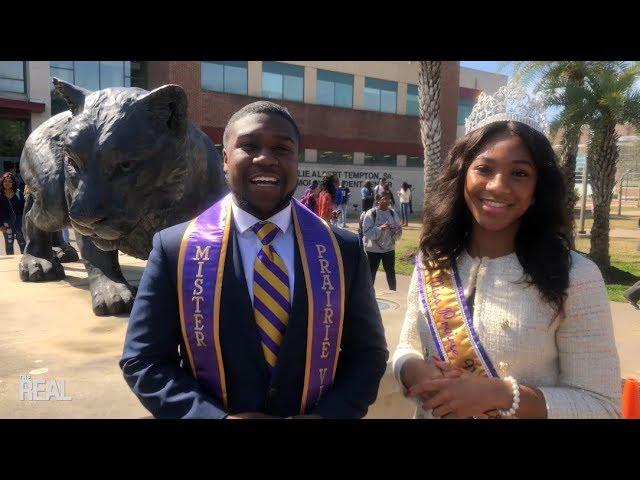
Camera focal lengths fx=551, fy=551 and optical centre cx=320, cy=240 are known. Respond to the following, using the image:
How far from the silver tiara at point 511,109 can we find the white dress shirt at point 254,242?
28.2 inches

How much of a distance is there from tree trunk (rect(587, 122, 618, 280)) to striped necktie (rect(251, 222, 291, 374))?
11146 millimetres

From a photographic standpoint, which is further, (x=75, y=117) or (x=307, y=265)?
(x=75, y=117)

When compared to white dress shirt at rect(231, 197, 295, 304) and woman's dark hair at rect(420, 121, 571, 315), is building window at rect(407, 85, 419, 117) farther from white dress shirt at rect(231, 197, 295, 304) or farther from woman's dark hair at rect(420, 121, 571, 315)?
white dress shirt at rect(231, 197, 295, 304)

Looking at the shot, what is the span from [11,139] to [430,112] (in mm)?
16245

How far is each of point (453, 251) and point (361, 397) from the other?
586 mm

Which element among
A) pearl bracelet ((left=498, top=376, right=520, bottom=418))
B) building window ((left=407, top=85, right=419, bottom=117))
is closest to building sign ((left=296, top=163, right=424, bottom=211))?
building window ((left=407, top=85, right=419, bottom=117))

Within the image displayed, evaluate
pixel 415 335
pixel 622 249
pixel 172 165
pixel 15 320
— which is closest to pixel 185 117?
pixel 172 165

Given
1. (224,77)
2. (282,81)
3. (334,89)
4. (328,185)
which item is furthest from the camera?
(334,89)

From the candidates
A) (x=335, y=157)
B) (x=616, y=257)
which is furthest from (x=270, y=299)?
(x=335, y=157)

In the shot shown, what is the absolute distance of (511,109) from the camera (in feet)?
5.80

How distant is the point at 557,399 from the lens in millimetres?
1534

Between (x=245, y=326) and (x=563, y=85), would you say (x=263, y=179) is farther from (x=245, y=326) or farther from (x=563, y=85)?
(x=563, y=85)
